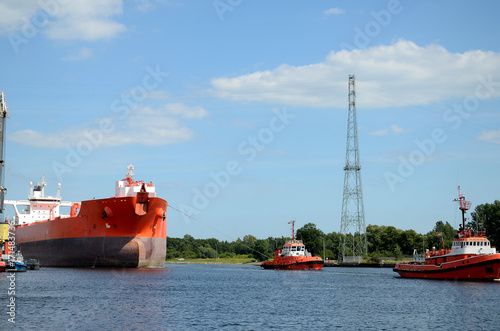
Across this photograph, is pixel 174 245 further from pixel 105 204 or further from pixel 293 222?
pixel 105 204

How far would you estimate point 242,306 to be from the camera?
122 feet

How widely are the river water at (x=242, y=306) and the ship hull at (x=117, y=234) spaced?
37.2ft

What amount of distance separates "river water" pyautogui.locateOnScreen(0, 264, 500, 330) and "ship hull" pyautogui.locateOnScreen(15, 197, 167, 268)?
11.3 m

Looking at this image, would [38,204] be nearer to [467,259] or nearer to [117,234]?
[117,234]

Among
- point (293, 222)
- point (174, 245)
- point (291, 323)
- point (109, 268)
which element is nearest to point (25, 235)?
point (109, 268)

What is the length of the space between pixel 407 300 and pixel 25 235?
6565cm

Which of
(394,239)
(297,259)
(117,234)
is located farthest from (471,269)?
(394,239)

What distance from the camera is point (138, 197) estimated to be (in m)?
63.8

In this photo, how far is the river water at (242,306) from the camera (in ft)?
96.5

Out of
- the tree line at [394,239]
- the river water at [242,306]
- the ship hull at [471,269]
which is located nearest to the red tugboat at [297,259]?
the tree line at [394,239]

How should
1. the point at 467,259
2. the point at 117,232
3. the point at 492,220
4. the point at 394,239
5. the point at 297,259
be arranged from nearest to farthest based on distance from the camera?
the point at 467,259, the point at 117,232, the point at 297,259, the point at 492,220, the point at 394,239

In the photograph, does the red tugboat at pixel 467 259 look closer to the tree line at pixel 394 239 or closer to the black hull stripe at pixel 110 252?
the black hull stripe at pixel 110 252

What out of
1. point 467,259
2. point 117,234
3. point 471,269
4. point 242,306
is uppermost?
point 117,234

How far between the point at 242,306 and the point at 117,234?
31.0 meters
